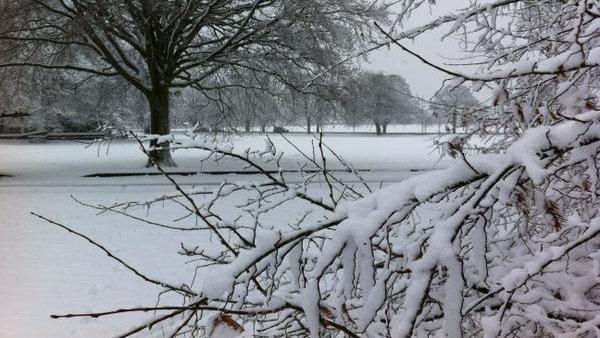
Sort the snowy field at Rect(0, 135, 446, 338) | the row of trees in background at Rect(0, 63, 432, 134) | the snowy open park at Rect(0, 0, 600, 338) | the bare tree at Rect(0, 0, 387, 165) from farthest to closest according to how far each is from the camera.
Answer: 1. the row of trees in background at Rect(0, 63, 432, 134)
2. the bare tree at Rect(0, 0, 387, 165)
3. the snowy field at Rect(0, 135, 446, 338)
4. the snowy open park at Rect(0, 0, 600, 338)

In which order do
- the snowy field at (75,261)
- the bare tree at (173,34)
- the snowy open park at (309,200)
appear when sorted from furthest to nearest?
the bare tree at (173,34), the snowy field at (75,261), the snowy open park at (309,200)

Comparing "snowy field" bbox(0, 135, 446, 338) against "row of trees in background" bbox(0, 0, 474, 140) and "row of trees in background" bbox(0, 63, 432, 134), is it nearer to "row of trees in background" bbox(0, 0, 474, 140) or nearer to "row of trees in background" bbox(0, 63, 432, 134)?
"row of trees in background" bbox(0, 0, 474, 140)

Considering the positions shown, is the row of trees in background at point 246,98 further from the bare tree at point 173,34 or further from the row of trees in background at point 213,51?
the bare tree at point 173,34

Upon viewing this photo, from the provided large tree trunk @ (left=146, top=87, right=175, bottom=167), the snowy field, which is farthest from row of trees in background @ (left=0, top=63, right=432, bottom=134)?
the snowy field

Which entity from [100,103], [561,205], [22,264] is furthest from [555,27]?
[100,103]

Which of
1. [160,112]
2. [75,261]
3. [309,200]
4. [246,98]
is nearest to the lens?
[309,200]

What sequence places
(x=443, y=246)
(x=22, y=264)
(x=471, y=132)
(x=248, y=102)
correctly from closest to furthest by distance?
(x=443, y=246) → (x=471, y=132) → (x=22, y=264) → (x=248, y=102)

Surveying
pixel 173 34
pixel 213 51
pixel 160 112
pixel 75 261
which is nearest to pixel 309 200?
pixel 75 261

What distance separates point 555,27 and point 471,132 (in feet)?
2.30

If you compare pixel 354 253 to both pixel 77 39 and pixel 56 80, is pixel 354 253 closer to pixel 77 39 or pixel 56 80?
pixel 77 39

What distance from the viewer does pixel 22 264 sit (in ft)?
22.1

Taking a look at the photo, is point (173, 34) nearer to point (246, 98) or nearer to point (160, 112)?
point (160, 112)

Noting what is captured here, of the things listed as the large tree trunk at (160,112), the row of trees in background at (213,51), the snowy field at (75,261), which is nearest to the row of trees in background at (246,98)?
the row of trees in background at (213,51)

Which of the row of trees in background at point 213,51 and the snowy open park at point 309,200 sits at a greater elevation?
the row of trees in background at point 213,51
